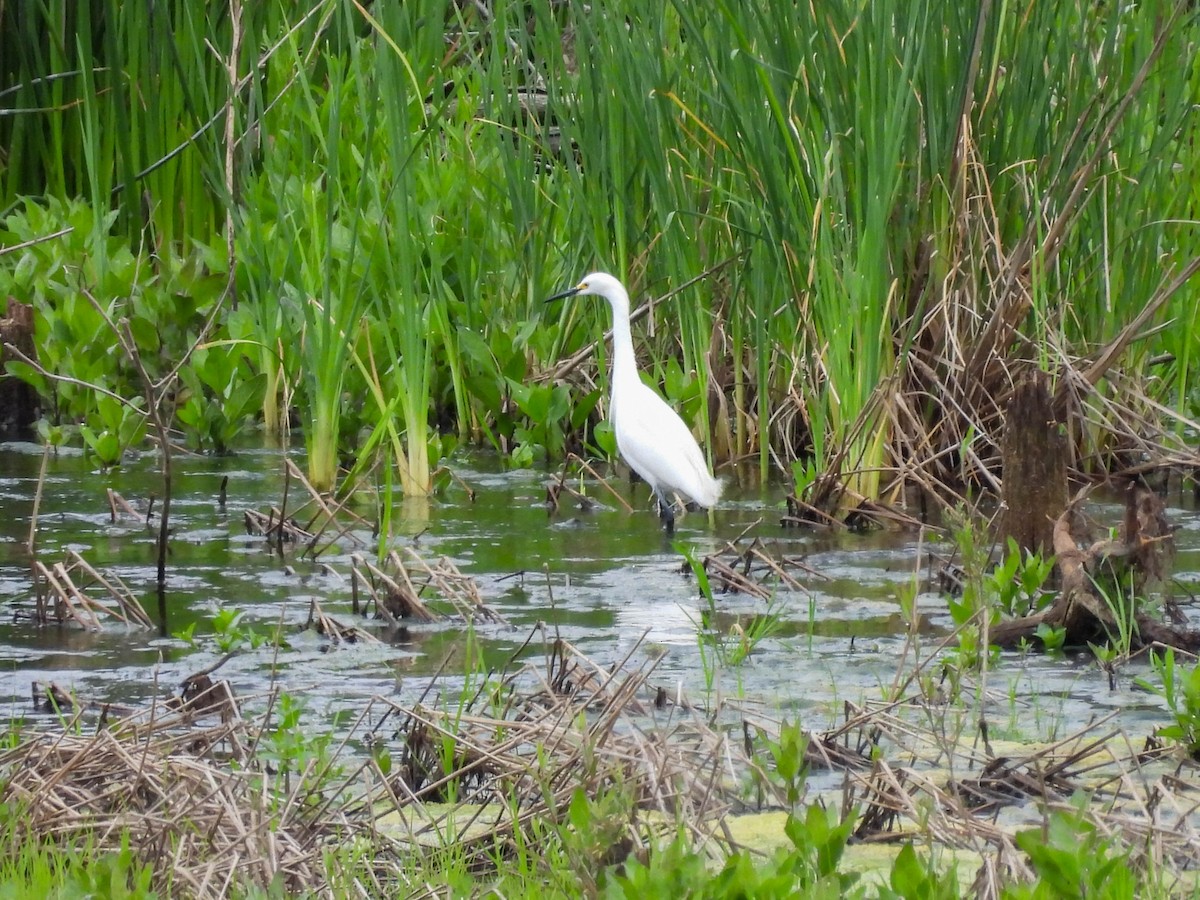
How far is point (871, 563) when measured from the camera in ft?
17.8

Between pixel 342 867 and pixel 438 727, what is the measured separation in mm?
567

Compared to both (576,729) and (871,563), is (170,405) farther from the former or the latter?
(576,729)

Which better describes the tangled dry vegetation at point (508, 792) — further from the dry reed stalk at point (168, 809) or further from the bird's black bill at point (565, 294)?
the bird's black bill at point (565, 294)

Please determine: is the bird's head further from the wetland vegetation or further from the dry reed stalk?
the dry reed stalk

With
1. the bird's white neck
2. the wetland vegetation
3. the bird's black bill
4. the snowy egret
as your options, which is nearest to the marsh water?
the wetland vegetation

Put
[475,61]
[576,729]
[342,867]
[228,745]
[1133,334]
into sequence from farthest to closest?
[475,61] → [1133,334] → [228,745] → [576,729] → [342,867]

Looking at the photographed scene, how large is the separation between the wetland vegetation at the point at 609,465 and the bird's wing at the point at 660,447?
0.66 ft

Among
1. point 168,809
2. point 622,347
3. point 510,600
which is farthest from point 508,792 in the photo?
point 622,347

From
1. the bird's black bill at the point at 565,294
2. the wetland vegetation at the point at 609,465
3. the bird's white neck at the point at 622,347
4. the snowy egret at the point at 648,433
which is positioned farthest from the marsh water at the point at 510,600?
the bird's black bill at the point at 565,294

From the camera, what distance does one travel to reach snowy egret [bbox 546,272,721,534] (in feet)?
20.2

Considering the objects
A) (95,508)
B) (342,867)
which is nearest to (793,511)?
(95,508)

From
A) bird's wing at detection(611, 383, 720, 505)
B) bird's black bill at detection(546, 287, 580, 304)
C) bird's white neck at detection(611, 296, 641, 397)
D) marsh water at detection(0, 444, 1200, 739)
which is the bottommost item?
marsh water at detection(0, 444, 1200, 739)

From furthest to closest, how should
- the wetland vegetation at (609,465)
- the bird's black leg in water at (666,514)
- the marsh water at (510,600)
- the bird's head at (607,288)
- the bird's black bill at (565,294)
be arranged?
the bird's black bill at (565,294) < the bird's head at (607,288) < the bird's black leg in water at (666,514) < the marsh water at (510,600) < the wetland vegetation at (609,465)

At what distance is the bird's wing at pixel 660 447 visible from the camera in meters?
6.16
